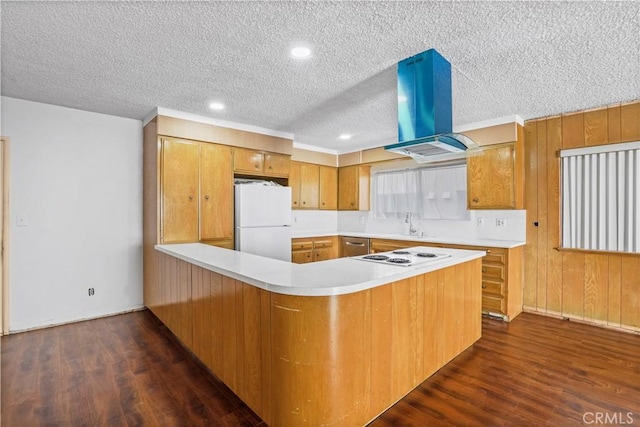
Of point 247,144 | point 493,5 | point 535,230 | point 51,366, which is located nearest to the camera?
point 493,5

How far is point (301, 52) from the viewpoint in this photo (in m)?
2.27

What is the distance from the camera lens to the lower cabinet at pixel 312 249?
498cm

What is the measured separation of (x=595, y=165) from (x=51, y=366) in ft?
18.3

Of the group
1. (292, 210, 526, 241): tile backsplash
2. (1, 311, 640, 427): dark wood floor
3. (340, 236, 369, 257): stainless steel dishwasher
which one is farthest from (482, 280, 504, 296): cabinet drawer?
(340, 236, 369, 257): stainless steel dishwasher

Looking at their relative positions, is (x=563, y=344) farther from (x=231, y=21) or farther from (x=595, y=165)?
(x=231, y=21)

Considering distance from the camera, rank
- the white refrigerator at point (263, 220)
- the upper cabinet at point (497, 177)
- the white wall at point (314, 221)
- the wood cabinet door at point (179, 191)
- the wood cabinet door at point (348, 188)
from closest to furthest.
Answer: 1. the wood cabinet door at point (179, 191)
2. the upper cabinet at point (497, 177)
3. the white refrigerator at point (263, 220)
4. the white wall at point (314, 221)
5. the wood cabinet door at point (348, 188)

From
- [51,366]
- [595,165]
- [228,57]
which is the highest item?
[228,57]

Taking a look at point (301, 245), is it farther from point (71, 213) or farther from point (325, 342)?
point (325, 342)

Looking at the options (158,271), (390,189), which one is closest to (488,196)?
(390,189)

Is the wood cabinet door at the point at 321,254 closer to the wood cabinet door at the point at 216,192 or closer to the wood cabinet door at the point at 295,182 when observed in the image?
the wood cabinet door at the point at 295,182

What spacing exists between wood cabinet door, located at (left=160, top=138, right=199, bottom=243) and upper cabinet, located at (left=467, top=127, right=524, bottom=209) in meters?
3.51

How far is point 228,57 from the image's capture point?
92.8 inches

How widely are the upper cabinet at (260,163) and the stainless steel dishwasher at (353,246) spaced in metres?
1.59

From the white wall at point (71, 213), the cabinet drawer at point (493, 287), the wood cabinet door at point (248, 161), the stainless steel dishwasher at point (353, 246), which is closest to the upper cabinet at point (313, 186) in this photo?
the stainless steel dishwasher at point (353, 246)
